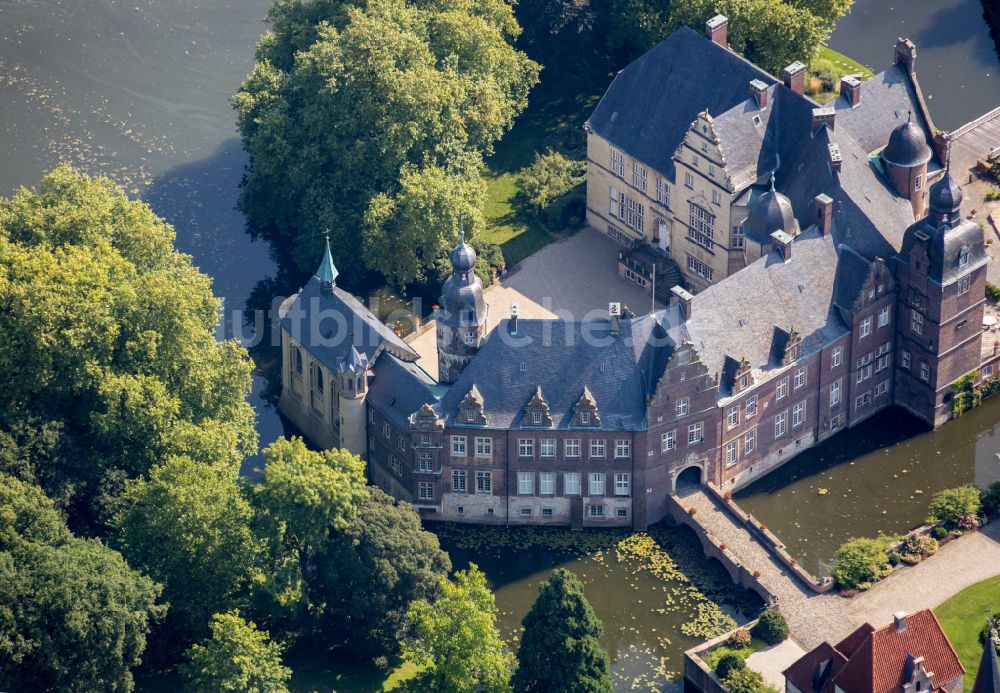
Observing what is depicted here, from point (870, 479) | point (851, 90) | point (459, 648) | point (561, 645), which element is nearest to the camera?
point (561, 645)

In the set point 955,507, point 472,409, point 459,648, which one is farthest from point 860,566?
point 459,648

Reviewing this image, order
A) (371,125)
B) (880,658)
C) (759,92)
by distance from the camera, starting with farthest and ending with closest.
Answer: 1. (371,125)
2. (759,92)
3. (880,658)

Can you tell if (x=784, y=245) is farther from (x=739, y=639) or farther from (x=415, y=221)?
(x=415, y=221)

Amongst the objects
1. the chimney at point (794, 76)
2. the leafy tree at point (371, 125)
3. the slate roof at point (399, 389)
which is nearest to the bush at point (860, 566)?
the slate roof at point (399, 389)

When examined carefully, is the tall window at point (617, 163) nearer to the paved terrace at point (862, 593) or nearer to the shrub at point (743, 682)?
the paved terrace at point (862, 593)

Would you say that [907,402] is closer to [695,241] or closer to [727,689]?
[695,241]

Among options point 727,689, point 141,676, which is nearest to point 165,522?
point 141,676

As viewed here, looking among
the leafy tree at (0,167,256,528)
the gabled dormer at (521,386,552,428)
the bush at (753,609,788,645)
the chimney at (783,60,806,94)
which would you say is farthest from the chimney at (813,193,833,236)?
the leafy tree at (0,167,256,528)

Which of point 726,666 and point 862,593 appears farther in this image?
point 862,593
